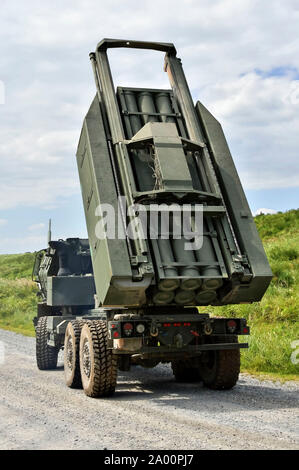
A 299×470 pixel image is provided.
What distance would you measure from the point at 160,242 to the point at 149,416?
2434mm

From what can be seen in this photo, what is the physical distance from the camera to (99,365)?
336 inches

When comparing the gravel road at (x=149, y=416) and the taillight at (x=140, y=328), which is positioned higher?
the taillight at (x=140, y=328)

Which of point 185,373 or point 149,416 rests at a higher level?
point 185,373

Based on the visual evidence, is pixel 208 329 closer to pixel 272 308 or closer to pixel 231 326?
pixel 231 326

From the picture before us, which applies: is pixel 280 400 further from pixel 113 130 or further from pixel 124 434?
pixel 113 130

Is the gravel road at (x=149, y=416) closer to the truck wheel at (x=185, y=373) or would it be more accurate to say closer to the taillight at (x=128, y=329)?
the truck wheel at (x=185, y=373)

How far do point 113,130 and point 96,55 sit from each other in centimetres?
190

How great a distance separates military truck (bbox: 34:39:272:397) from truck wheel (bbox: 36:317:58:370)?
9.11 feet

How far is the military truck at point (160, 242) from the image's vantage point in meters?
8.28

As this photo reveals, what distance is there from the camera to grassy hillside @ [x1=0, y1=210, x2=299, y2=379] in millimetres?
11273

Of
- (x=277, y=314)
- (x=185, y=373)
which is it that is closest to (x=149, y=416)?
(x=185, y=373)

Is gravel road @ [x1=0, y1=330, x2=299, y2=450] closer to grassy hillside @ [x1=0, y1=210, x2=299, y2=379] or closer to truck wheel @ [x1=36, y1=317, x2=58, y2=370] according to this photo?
grassy hillside @ [x1=0, y1=210, x2=299, y2=379]

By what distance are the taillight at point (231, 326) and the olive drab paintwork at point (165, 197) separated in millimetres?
347

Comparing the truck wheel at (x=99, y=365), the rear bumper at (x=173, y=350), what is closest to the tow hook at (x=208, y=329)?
the rear bumper at (x=173, y=350)
